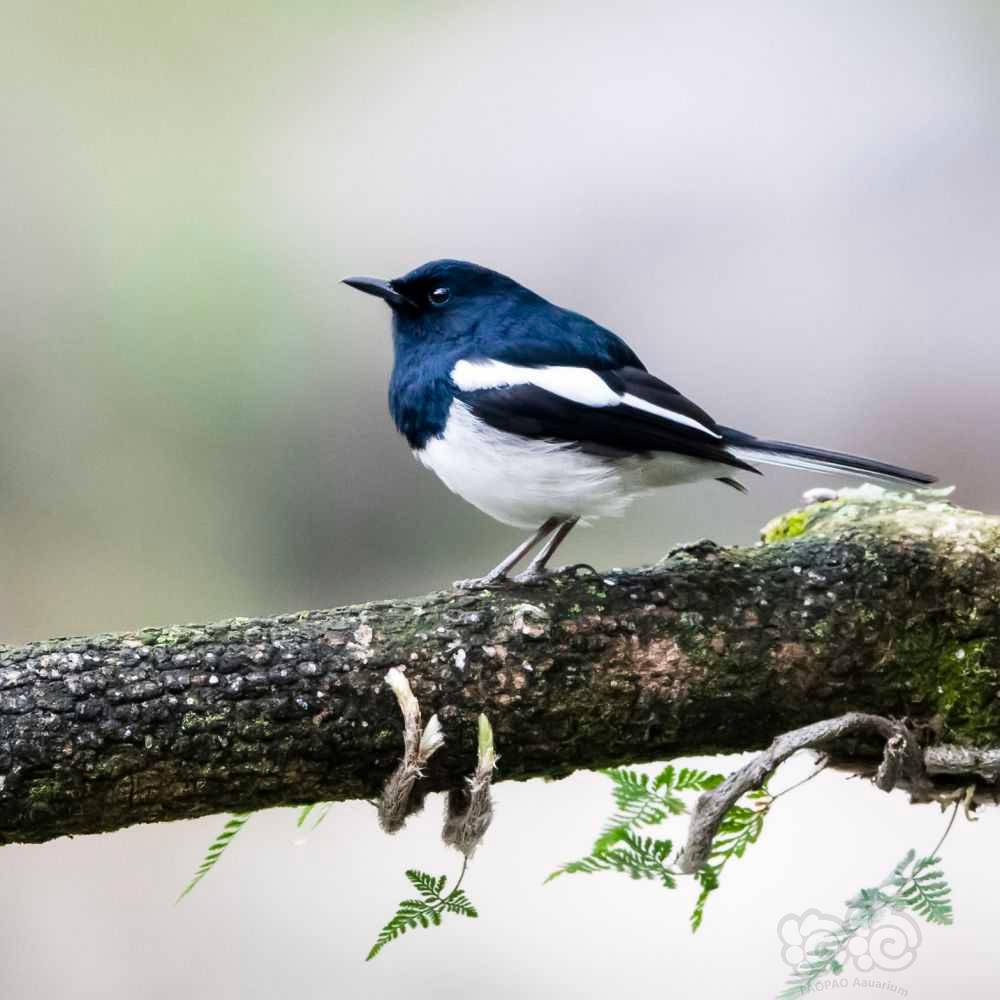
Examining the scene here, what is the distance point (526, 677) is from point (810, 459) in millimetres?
837

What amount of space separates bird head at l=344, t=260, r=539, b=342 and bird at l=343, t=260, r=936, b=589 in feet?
0.19

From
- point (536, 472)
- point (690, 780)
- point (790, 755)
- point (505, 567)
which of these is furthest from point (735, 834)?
point (536, 472)

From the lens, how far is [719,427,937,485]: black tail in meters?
2.44

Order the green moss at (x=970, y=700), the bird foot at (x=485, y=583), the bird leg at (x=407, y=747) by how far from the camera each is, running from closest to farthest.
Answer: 1. the bird leg at (x=407, y=747)
2. the green moss at (x=970, y=700)
3. the bird foot at (x=485, y=583)

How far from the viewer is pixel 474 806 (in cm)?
191

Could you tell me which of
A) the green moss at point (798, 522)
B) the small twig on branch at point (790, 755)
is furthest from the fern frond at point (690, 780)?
the green moss at point (798, 522)

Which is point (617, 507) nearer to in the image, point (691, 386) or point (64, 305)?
point (691, 386)

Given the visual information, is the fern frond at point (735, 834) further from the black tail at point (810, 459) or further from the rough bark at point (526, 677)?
the black tail at point (810, 459)

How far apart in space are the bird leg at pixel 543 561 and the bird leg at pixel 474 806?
0.36 metres

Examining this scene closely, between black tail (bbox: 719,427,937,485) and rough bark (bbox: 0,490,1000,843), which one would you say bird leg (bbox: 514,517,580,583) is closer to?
rough bark (bbox: 0,490,1000,843)

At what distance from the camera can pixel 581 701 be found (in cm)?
205

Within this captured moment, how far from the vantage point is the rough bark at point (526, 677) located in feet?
6.23

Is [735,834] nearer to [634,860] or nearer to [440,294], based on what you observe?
[634,860]

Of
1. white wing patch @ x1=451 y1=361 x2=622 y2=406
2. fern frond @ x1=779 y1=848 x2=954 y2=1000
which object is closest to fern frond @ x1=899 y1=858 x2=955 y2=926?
fern frond @ x1=779 y1=848 x2=954 y2=1000
